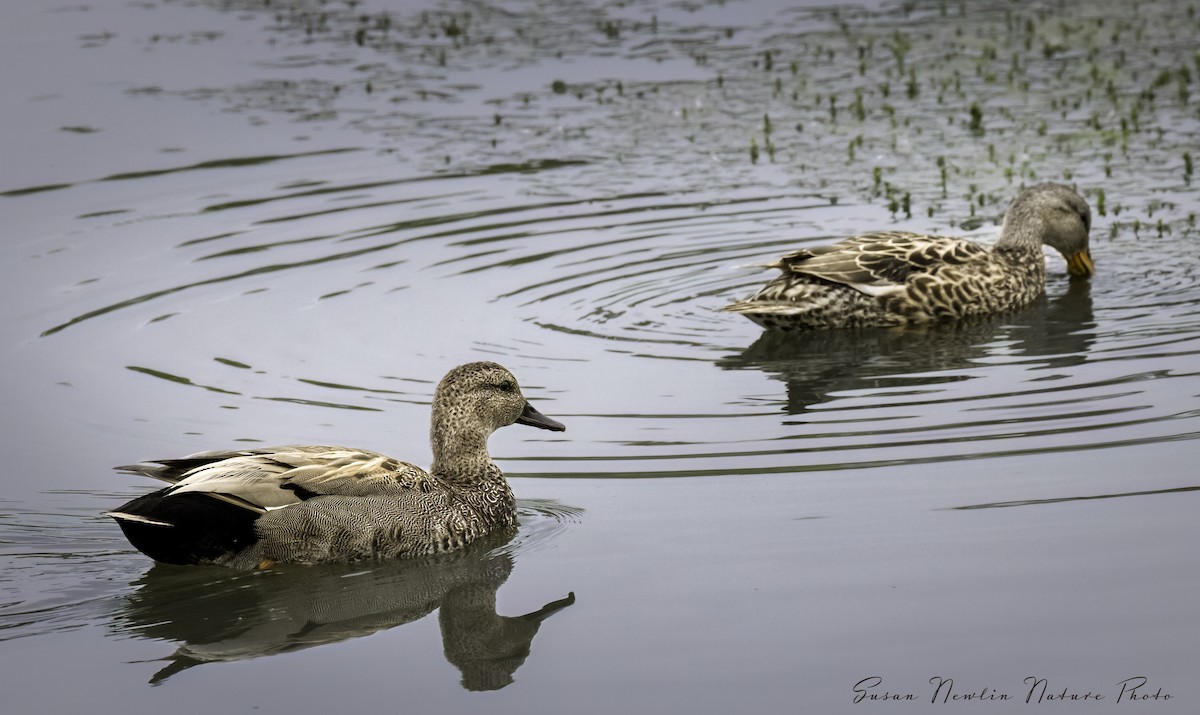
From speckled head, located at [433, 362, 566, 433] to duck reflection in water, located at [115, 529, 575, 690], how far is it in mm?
738

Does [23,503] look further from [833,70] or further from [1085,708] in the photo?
[833,70]

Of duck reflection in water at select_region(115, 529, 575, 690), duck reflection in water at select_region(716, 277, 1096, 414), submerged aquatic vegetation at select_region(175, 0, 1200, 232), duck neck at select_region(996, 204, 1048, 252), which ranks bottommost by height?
duck reflection in water at select_region(115, 529, 575, 690)

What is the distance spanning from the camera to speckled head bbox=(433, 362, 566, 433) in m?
8.94

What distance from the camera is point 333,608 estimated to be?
7672 millimetres

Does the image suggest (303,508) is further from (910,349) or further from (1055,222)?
(1055,222)

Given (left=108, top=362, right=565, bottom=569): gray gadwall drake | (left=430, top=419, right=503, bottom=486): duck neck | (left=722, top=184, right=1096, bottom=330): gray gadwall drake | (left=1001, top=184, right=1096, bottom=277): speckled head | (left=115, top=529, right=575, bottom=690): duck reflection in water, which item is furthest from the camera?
(left=1001, top=184, right=1096, bottom=277): speckled head

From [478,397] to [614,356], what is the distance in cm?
271

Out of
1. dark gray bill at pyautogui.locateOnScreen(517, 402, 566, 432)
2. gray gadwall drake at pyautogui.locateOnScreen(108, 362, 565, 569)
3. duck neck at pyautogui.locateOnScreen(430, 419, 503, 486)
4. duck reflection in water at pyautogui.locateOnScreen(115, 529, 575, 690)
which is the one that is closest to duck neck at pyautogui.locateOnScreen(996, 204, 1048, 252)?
dark gray bill at pyautogui.locateOnScreen(517, 402, 566, 432)

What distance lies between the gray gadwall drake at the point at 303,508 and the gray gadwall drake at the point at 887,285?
4173 mm

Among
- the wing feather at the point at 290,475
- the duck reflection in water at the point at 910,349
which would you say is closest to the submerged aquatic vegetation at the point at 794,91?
the duck reflection in water at the point at 910,349

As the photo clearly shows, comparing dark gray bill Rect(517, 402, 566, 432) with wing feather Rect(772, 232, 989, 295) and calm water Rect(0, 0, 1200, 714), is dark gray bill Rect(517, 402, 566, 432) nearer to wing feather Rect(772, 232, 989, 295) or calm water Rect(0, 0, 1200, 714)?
calm water Rect(0, 0, 1200, 714)

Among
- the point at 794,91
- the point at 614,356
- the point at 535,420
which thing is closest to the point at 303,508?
the point at 535,420

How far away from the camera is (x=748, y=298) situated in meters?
13.1

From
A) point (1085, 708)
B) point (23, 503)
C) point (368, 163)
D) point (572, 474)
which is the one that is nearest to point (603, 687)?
point (1085, 708)
